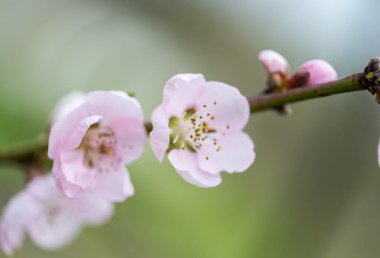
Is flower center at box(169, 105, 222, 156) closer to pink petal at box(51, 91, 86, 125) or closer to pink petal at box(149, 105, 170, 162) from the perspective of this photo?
pink petal at box(149, 105, 170, 162)

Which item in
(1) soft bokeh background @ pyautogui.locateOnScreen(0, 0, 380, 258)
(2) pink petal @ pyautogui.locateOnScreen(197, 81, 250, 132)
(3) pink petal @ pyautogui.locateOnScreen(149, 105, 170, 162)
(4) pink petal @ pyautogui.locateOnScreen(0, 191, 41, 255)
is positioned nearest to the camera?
(3) pink petal @ pyautogui.locateOnScreen(149, 105, 170, 162)

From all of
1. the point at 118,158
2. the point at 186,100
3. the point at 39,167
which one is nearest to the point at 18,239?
the point at 39,167

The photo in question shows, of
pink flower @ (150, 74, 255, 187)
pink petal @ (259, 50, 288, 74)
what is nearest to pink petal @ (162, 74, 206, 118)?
pink flower @ (150, 74, 255, 187)

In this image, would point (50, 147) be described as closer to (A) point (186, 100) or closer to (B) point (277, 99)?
(A) point (186, 100)

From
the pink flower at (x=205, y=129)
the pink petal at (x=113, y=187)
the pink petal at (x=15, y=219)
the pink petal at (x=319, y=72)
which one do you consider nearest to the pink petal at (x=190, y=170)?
the pink flower at (x=205, y=129)

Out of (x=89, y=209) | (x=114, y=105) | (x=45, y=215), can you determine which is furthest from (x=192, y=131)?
(x=45, y=215)

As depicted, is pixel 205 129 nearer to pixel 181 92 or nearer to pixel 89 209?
pixel 181 92
